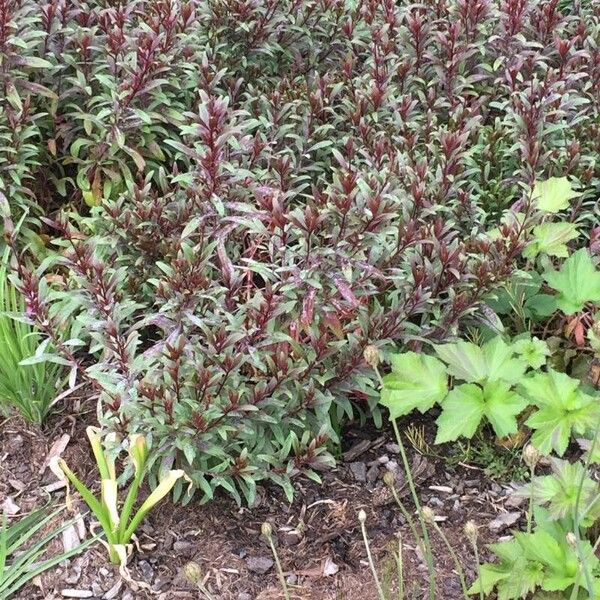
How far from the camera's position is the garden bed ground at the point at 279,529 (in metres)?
2.48

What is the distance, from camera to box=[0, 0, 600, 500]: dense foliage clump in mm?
2514

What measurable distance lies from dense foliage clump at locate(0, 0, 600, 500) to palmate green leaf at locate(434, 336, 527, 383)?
0.15m

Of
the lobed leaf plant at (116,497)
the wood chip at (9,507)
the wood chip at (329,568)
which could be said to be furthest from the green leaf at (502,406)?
the wood chip at (9,507)

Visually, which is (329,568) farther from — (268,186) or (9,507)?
(268,186)

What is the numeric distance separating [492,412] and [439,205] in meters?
0.76

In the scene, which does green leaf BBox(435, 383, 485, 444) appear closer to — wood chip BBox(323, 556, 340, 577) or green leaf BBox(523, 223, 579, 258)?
wood chip BBox(323, 556, 340, 577)

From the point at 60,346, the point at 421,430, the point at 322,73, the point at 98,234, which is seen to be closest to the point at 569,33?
the point at 322,73

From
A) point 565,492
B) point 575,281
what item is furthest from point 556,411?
point 575,281

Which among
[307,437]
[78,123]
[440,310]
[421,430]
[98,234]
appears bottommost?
[421,430]

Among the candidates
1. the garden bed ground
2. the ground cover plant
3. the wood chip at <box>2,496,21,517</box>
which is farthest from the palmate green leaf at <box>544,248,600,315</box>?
the wood chip at <box>2,496,21,517</box>

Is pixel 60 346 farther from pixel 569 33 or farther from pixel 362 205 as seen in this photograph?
pixel 569 33

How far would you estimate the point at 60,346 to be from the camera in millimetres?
2611

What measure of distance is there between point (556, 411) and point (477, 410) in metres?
0.23

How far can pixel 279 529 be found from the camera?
2.63m
